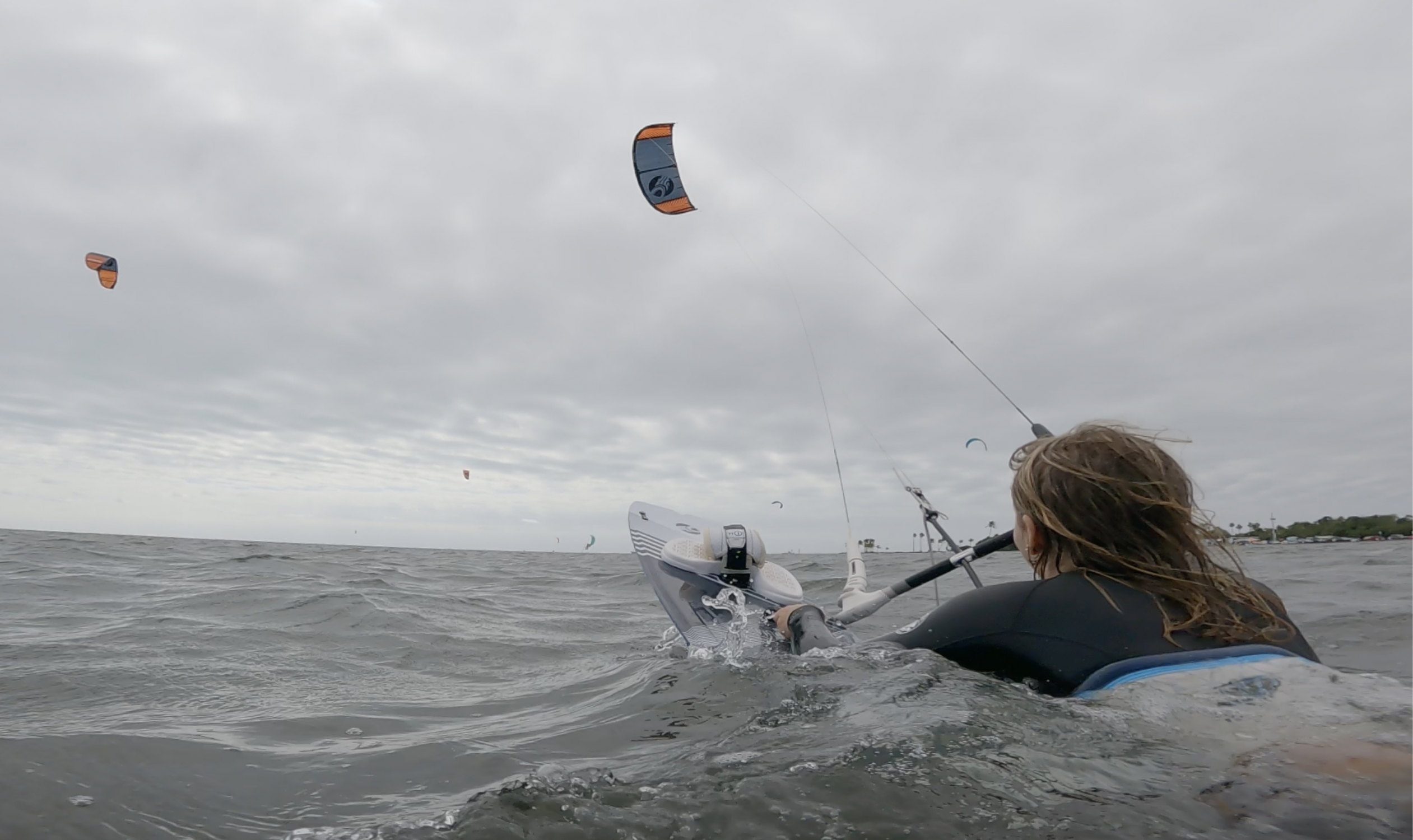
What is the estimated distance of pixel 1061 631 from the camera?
2463mm

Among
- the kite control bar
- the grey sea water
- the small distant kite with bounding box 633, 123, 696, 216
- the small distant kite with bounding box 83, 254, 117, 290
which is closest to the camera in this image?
the grey sea water

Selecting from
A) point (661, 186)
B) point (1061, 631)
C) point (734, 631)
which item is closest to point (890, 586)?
point (734, 631)

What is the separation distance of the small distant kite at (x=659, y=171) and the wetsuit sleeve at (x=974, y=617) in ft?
26.1

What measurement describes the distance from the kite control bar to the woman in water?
96cm

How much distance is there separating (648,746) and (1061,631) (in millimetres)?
1626

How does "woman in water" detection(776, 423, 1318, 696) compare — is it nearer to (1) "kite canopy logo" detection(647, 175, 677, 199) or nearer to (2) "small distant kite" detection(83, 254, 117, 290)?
(1) "kite canopy logo" detection(647, 175, 677, 199)

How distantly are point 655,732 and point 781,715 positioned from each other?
1.87ft

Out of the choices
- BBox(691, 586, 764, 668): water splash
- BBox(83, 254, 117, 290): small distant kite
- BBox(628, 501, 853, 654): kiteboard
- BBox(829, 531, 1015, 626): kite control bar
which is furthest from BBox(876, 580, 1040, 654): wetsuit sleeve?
BBox(83, 254, 117, 290): small distant kite

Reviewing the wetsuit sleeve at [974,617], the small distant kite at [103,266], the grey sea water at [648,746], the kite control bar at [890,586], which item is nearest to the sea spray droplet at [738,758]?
the grey sea water at [648,746]

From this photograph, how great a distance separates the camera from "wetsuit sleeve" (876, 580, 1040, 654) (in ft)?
8.48

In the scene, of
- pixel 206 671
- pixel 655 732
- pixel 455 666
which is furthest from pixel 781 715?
pixel 206 671

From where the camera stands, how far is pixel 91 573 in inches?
427

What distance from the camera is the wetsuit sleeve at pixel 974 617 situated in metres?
2.59

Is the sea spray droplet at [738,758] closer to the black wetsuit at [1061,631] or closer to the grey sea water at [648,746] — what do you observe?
the grey sea water at [648,746]
